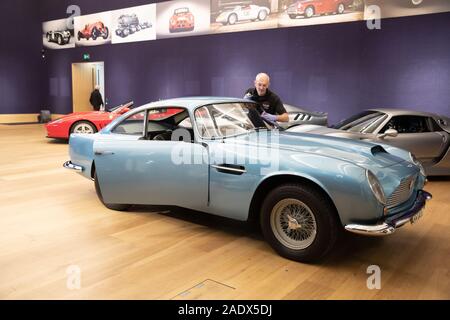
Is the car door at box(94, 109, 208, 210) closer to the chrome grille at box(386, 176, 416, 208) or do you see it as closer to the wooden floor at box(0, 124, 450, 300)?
the wooden floor at box(0, 124, 450, 300)

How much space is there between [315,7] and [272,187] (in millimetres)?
8078

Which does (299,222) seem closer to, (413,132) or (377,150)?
(377,150)

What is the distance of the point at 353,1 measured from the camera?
362 inches

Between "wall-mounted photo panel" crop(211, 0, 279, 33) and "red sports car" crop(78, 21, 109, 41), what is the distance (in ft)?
16.7

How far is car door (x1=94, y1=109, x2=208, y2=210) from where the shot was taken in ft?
11.2

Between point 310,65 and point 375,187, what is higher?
point 310,65

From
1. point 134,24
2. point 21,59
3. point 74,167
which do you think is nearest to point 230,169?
point 74,167

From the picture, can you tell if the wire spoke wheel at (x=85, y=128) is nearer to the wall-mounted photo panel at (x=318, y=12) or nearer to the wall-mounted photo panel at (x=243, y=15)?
the wall-mounted photo panel at (x=243, y=15)

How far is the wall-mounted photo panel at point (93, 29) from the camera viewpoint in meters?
14.3

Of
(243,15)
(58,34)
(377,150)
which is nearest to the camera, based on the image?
(377,150)

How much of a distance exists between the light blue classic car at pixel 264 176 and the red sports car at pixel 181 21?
8813mm

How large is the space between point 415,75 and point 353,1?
2.34m

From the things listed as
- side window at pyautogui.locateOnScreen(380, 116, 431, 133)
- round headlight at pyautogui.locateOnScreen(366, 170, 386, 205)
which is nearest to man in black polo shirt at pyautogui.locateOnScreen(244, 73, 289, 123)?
side window at pyautogui.locateOnScreen(380, 116, 431, 133)

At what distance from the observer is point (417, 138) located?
5730 millimetres
